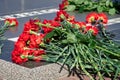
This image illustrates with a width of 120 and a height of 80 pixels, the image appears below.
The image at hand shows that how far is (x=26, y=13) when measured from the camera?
7.38 m

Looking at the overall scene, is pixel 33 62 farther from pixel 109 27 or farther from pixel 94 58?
pixel 109 27

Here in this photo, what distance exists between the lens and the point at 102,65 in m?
4.12

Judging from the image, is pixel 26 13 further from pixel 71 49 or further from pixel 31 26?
pixel 71 49

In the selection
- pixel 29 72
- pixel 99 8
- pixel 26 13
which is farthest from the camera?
pixel 99 8

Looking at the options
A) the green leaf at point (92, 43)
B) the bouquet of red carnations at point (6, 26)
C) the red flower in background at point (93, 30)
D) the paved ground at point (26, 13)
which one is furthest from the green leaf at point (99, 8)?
the green leaf at point (92, 43)

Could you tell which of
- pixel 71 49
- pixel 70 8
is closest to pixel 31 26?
pixel 71 49

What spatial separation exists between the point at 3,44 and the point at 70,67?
109 centimetres

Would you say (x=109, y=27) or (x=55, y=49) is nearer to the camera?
(x=55, y=49)

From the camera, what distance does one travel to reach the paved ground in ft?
17.3

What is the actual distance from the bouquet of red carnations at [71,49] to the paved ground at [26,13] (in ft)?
1.02

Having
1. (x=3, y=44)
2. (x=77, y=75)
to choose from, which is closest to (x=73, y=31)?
(x=77, y=75)

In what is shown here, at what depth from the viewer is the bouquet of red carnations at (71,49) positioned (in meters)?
4.18

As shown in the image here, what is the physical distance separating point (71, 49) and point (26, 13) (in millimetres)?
3273

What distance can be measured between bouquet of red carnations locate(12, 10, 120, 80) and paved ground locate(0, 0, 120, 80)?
312 mm
